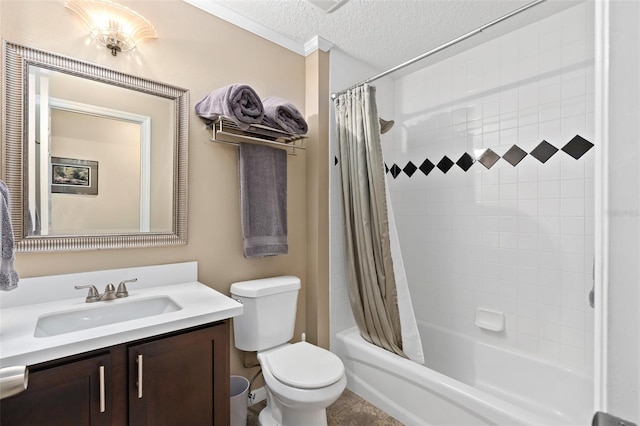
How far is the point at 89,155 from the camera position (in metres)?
1.45

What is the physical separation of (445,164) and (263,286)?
1.61 metres

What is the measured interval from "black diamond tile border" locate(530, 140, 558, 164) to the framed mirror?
81.5 inches

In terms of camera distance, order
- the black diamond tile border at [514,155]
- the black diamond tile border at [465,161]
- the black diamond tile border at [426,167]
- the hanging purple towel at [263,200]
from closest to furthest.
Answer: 1. the hanging purple towel at [263,200]
2. the black diamond tile border at [514,155]
3. the black diamond tile border at [465,161]
4. the black diamond tile border at [426,167]

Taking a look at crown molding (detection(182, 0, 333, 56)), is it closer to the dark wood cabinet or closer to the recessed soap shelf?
the dark wood cabinet

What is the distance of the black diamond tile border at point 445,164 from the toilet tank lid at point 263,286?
1394 mm

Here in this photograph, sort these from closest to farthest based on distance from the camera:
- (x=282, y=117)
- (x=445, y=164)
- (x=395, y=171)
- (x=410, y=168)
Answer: (x=282, y=117), (x=445, y=164), (x=410, y=168), (x=395, y=171)

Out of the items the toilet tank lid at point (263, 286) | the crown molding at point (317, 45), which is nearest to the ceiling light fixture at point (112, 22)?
the crown molding at point (317, 45)

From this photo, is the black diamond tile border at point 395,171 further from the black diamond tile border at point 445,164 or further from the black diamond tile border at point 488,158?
the black diamond tile border at point 488,158

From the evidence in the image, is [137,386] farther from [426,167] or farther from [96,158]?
[426,167]

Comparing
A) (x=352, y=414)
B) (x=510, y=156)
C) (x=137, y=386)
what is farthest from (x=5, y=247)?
(x=510, y=156)

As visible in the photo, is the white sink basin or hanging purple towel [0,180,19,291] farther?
the white sink basin

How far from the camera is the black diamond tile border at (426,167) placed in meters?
2.47

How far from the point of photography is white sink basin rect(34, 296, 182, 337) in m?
1.22

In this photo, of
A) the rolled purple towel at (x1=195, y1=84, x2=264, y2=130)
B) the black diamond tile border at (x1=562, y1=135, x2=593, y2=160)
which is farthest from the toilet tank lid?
the black diamond tile border at (x1=562, y1=135, x2=593, y2=160)
